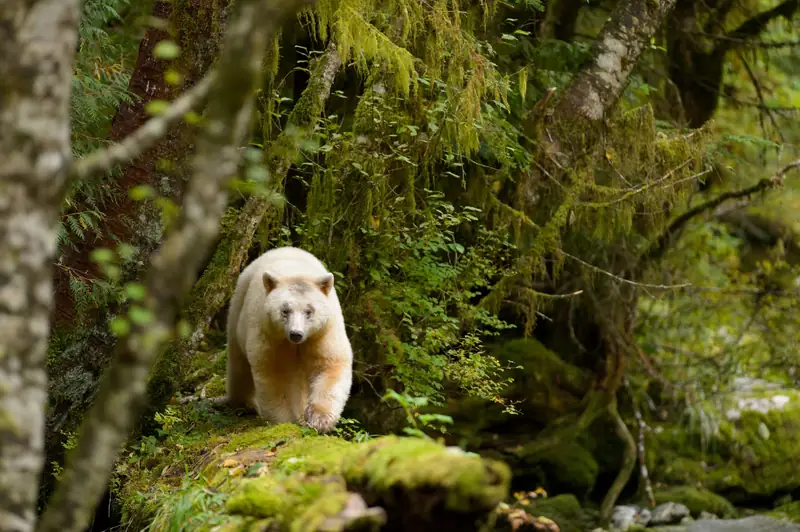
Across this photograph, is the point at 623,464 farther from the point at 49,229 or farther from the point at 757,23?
the point at 49,229

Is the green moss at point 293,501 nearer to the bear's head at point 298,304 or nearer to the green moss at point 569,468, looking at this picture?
the bear's head at point 298,304

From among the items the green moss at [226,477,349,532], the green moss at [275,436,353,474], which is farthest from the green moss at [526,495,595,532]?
the green moss at [226,477,349,532]

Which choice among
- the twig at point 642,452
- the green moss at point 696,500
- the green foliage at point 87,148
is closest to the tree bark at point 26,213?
the green foliage at point 87,148

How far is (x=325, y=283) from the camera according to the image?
6.63m

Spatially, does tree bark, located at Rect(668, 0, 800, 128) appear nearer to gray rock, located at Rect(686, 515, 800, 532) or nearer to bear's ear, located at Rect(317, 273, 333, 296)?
gray rock, located at Rect(686, 515, 800, 532)

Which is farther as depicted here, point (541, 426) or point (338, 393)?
point (541, 426)

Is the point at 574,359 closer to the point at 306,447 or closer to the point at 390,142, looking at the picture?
the point at 390,142

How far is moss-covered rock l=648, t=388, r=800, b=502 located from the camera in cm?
1312

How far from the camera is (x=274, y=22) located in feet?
8.95

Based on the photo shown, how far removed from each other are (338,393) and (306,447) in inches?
54.7

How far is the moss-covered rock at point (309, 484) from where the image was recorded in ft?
10.1

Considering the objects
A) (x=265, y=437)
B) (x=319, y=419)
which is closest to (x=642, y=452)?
(x=319, y=419)

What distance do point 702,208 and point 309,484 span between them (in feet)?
30.6

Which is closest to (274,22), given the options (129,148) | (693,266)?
(129,148)
